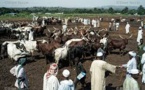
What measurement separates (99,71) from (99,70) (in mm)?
29

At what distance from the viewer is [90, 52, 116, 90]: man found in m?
8.57

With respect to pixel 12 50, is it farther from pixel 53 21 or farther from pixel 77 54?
pixel 53 21

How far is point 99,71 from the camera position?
8.62 meters

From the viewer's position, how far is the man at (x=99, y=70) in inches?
337

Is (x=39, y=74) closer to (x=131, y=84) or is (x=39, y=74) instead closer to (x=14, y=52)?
(x=14, y=52)

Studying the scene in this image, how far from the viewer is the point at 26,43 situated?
1747cm

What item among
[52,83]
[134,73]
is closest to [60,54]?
[52,83]

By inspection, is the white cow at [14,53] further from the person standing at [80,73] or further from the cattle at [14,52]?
the person standing at [80,73]

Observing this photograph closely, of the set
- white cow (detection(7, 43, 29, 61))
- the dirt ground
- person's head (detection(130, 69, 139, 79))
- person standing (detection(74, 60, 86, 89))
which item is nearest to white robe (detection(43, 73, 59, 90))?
person's head (detection(130, 69, 139, 79))

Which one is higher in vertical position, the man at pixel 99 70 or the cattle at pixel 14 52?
the man at pixel 99 70

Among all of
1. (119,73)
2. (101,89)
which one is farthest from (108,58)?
(101,89)

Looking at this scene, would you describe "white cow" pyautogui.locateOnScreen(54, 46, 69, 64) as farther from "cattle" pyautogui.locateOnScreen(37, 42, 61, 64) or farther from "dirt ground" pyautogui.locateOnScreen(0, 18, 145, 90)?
"cattle" pyautogui.locateOnScreen(37, 42, 61, 64)

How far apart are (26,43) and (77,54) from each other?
339 centimetres

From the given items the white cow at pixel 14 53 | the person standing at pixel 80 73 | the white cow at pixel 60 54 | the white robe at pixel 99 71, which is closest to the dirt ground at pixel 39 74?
the white cow at pixel 14 53
